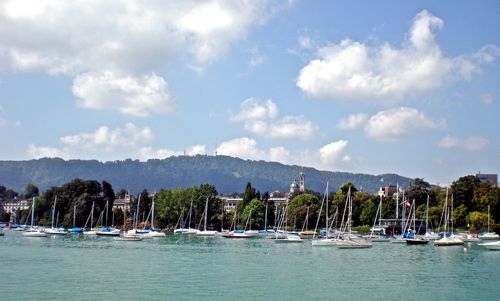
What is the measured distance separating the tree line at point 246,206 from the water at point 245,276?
70.1 meters

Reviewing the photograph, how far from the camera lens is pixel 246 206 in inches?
6521

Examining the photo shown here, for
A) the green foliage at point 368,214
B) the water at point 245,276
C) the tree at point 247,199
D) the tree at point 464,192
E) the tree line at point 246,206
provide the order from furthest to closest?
the tree at point 247,199 < the green foliage at point 368,214 < the tree line at point 246,206 < the tree at point 464,192 < the water at point 245,276

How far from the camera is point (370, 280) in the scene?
50188 millimetres

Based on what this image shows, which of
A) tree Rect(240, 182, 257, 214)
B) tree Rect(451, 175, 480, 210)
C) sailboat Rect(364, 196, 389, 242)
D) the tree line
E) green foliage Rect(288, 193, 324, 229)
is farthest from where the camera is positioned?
tree Rect(240, 182, 257, 214)

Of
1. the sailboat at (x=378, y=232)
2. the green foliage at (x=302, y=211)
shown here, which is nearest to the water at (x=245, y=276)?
the sailboat at (x=378, y=232)

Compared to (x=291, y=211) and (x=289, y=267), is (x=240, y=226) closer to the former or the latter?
(x=291, y=211)

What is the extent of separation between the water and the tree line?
2759 inches

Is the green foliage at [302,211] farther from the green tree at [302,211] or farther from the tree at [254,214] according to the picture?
the tree at [254,214]

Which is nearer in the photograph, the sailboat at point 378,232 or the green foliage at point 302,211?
the sailboat at point 378,232

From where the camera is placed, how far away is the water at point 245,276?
41469 mm

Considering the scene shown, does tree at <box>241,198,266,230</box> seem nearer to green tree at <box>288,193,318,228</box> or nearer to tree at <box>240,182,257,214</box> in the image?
tree at <box>240,182,257,214</box>

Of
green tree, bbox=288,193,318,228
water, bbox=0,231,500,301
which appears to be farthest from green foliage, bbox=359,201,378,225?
water, bbox=0,231,500,301

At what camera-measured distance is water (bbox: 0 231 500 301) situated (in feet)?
136

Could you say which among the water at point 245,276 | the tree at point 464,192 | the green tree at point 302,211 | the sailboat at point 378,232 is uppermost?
the tree at point 464,192
